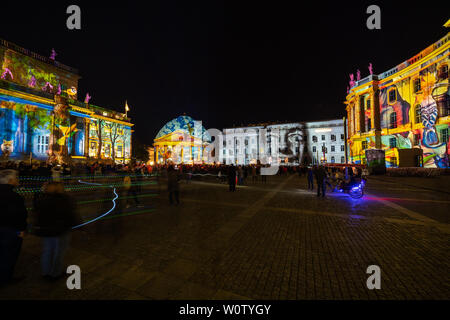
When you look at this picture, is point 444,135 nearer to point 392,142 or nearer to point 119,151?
point 392,142

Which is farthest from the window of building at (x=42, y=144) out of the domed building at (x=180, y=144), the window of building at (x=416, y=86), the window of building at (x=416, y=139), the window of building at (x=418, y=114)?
the window of building at (x=416, y=86)

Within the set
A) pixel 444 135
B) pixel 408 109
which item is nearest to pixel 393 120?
pixel 408 109

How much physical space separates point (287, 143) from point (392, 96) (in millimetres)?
44325

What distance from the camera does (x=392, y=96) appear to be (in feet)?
117

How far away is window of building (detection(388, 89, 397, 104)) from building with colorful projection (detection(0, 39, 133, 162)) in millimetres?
54330

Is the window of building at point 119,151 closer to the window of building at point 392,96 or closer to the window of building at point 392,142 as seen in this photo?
the window of building at point 392,142

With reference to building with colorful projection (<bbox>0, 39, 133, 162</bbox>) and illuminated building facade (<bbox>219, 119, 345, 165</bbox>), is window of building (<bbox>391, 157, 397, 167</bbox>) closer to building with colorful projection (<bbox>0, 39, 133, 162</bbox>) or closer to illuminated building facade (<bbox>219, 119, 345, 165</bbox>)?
illuminated building facade (<bbox>219, 119, 345, 165</bbox>)

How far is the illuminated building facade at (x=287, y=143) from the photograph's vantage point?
7381 cm

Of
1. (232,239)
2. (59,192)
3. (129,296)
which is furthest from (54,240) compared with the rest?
(232,239)

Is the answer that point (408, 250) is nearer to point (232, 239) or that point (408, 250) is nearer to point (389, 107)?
point (232, 239)

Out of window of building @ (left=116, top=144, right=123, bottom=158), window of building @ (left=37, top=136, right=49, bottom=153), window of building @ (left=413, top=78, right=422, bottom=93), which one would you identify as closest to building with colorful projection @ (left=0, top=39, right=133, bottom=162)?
window of building @ (left=37, top=136, right=49, bottom=153)

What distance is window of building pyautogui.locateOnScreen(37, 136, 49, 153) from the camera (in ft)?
113

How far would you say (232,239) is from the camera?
512cm

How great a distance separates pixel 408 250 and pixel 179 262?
4.76m
